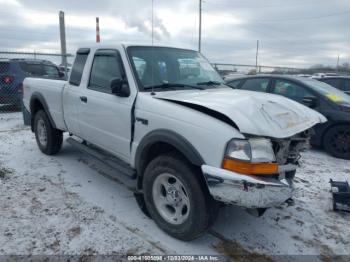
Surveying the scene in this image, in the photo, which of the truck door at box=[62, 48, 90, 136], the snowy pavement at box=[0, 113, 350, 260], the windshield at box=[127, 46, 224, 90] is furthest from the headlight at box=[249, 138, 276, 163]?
the truck door at box=[62, 48, 90, 136]

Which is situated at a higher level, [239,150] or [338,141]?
[239,150]

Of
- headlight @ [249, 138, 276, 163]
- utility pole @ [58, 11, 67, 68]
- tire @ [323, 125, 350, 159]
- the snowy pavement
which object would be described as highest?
utility pole @ [58, 11, 67, 68]

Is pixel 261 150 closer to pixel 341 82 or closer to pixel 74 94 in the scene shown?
pixel 74 94

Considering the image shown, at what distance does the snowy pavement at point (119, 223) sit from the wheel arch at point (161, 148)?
64cm

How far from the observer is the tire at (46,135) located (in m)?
6.03

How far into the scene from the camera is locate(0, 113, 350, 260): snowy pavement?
3.30 m

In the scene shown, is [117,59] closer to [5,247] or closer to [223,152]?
[223,152]

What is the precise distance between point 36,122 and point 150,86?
11.6 ft

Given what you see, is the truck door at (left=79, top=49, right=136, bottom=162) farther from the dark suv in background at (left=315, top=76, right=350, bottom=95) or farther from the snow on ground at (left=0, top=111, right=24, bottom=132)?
the dark suv in background at (left=315, top=76, right=350, bottom=95)

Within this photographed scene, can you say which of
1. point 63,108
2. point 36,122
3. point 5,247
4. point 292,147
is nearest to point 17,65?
point 36,122

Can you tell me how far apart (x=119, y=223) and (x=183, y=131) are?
1404 millimetres

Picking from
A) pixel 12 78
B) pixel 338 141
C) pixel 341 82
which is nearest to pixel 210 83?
pixel 338 141

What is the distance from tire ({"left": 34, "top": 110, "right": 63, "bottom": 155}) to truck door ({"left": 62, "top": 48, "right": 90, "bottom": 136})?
2.92 ft

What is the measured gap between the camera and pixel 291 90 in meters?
7.17
